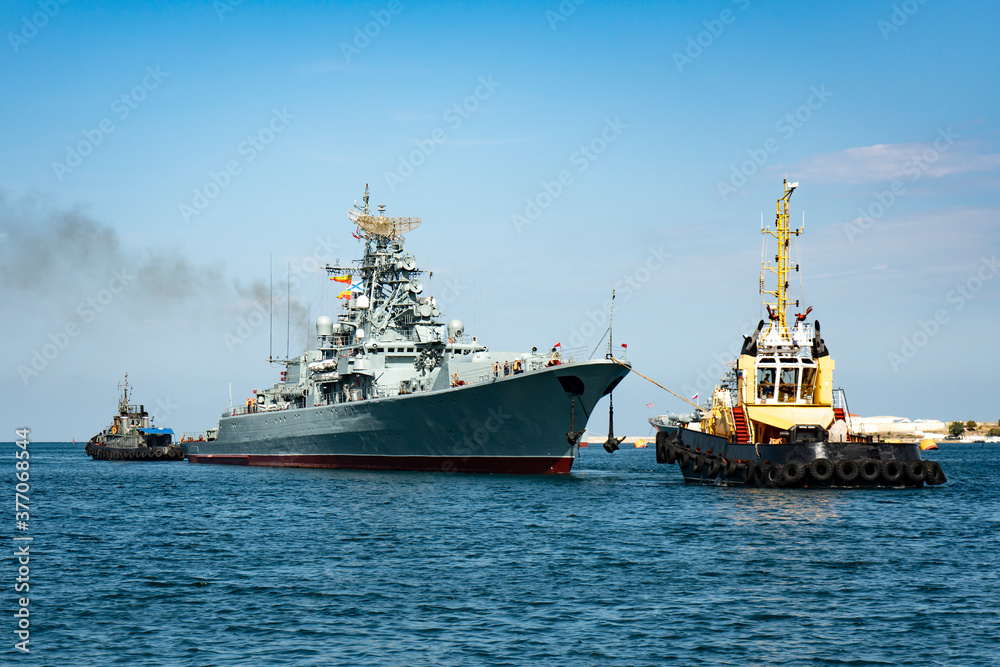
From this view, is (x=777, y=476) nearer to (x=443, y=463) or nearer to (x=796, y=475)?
(x=796, y=475)

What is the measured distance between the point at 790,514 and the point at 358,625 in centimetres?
1799

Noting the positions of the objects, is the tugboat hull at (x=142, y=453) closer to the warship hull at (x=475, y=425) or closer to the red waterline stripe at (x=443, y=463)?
the red waterline stripe at (x=443, y=463)

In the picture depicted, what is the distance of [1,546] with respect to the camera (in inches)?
1014

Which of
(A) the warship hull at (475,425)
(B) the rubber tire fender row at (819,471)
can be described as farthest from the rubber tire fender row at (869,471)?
(A) the warship hull at (475,425)

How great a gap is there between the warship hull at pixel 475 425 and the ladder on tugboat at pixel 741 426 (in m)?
5.43

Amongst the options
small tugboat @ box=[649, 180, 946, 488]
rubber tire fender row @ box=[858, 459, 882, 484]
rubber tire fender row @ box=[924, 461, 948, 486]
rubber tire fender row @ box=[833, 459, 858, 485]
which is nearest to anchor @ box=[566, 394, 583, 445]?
small tugboat @ box=[649, 180, 946, 488]

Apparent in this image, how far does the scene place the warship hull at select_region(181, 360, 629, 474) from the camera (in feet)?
136

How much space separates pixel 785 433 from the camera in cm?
4028

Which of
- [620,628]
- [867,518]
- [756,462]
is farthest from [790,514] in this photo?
[620,628]

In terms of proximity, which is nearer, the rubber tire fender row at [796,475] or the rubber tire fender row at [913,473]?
the rubber tire fender row at [796,475]

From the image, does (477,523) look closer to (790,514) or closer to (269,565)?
(269,565)

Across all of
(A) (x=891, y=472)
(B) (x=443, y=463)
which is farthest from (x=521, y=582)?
(B) (x=443, y=463)

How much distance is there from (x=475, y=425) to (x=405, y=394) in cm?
460

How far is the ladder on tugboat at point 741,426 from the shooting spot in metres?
40.8
